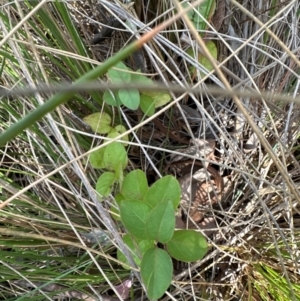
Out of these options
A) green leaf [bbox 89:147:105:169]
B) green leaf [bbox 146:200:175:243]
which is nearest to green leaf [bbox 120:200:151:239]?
green leaf [bbox 146:200:175:243]

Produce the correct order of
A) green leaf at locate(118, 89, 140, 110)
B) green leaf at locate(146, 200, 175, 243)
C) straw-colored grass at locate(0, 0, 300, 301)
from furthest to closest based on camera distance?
straw-colored grass at locate(0, 0, 300, 301) → green leaf at locate(118, 89, 140, 110) → green leaf at locate(146, 200, 175, 243)

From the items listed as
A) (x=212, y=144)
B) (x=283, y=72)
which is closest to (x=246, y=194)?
(x=212, y=144)

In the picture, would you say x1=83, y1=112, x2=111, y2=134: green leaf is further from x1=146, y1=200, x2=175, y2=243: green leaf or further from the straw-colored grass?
x1=146, y1=200, x2=175, y2=243: green leaf

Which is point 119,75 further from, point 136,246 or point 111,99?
point 136,246

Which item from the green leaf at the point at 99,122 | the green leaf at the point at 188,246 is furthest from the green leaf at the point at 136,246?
the green leaf at the point at 99,122

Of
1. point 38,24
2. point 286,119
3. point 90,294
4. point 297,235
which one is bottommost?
point 297,235

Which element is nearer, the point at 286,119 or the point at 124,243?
the point at 124,243

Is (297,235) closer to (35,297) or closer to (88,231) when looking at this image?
(88,231)
